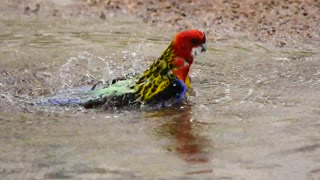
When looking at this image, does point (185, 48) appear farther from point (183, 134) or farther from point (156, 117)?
point (183, 134)

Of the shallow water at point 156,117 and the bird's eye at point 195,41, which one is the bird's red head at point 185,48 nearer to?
the bird's eye at point 195,41

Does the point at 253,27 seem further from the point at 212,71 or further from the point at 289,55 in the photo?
the point at 212,71

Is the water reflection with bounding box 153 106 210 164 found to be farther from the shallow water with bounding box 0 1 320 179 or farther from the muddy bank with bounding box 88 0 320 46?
the muddy bank with bounding box 88 0 320 46

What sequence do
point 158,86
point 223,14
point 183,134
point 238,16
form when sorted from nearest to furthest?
point 183,134 → point 158,86 → point 238,16 → point 223,14

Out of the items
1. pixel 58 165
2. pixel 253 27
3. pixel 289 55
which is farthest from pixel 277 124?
pixel 253 27

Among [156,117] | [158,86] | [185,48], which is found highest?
[185,48]

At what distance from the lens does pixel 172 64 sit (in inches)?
232

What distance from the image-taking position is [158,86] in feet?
19.2

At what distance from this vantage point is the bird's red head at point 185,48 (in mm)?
5902

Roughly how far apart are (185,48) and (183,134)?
2.91ft

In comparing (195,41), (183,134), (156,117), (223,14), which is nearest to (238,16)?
(223,14)

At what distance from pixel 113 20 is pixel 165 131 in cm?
386

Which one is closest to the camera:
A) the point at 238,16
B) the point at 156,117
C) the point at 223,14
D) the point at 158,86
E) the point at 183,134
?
the point at 183,134

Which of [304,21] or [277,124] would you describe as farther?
[304,21]
